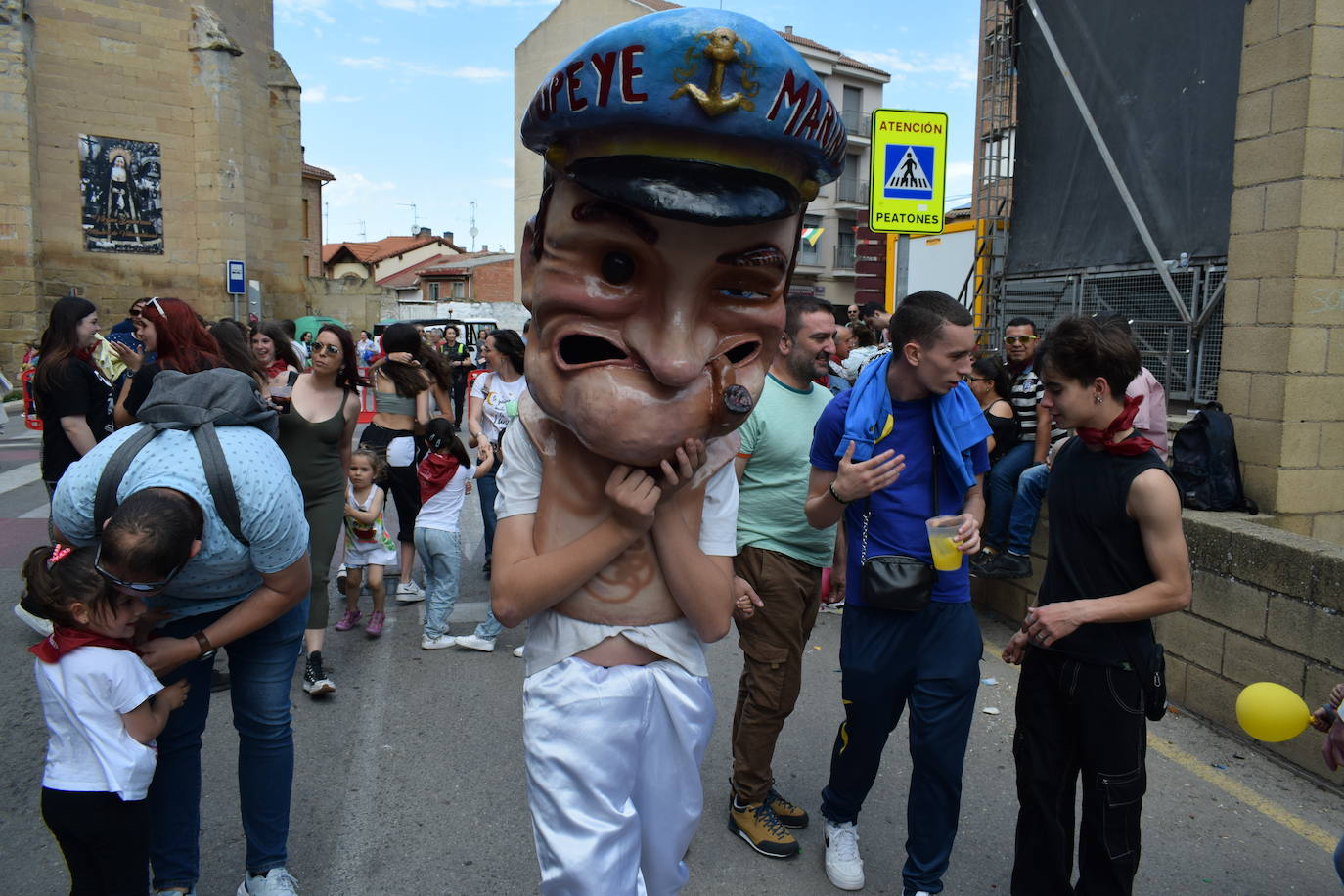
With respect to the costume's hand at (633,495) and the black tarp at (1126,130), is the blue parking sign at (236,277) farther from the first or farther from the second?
the costume's hand at (633,495)

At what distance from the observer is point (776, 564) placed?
11.6 feet

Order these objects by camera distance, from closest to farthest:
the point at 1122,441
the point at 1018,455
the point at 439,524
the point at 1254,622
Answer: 1. the point at 1122,441
2. the point at 1254,622
3. the point at 439,524
4. the point at 1018,455

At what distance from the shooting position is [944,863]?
2.93 meters

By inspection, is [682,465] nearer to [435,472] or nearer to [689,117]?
[689,117]

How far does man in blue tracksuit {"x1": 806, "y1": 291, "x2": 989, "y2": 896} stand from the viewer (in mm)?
2918

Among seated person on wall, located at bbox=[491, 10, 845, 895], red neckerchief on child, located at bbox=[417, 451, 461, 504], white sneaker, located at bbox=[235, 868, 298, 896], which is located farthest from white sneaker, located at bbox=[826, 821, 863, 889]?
red neckerchief on child, located at bbox=[417, 451, 461, 504]

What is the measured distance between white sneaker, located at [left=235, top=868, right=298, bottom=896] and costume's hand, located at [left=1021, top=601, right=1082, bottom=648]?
240 centimetres

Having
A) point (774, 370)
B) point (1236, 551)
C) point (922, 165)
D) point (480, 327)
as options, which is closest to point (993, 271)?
point (922, 165)

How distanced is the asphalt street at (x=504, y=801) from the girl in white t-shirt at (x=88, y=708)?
0.83 metres

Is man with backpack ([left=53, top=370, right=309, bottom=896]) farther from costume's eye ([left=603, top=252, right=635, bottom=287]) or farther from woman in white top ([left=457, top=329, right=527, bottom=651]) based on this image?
woman in white top ([left=457, top=329, right=527, bottom=651])

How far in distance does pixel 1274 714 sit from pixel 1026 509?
3152 millimetres

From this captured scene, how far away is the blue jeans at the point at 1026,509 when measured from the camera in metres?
5.54

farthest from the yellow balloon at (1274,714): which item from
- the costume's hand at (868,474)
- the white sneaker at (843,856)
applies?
the white sneaker at (843,856)

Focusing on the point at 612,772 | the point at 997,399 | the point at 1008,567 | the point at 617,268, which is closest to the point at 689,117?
the point at 617,268
